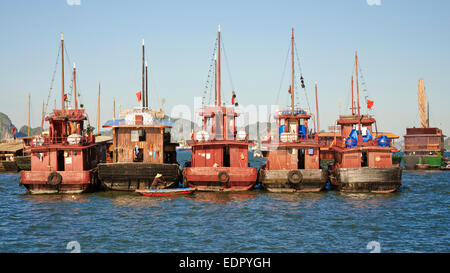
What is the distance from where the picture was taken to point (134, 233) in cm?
2189

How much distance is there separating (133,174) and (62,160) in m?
8.44

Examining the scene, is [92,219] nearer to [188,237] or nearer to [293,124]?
[188,237]

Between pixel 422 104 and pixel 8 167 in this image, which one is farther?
pixel 422 104

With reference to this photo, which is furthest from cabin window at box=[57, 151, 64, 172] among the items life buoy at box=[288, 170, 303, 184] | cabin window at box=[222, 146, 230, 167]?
life buoy at box=[288, 170, 303, 184]

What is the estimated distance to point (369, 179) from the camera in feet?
110

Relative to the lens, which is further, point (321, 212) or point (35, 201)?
point (35, 201)

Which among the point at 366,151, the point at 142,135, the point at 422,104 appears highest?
the point at 422,104

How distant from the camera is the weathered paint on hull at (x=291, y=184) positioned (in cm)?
3466

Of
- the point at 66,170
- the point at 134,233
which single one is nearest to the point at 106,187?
the point at 66,170

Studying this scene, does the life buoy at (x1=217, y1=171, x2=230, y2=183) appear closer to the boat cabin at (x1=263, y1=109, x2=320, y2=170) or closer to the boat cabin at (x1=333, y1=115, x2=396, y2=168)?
the boat cabin at (x1=263, y1=109, x2=320, y2=170)

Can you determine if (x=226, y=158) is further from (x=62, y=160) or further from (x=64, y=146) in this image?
(x=62, y=160)

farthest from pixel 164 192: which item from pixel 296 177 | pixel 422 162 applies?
pixel 422 162

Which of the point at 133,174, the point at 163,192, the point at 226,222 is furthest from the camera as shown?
the point at 133,174

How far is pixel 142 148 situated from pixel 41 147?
8.34 metres
